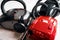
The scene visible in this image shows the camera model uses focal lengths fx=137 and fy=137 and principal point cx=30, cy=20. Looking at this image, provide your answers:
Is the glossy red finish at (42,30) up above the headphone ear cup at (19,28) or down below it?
above

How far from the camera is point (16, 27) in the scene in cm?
87

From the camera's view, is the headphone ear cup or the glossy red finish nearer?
the glossy red finish

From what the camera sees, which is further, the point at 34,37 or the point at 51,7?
the point at 51,7

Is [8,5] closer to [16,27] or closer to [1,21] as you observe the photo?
[1,21]

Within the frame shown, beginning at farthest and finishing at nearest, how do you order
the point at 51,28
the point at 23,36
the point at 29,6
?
the point at 29,6 → the point at 23,36 → the point at 51,28

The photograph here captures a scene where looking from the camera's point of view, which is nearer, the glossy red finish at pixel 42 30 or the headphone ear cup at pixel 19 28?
the glossy red finish at pixel 42 30

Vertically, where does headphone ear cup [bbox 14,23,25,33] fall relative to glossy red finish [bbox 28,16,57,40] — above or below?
below

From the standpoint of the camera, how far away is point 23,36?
0.86 meters

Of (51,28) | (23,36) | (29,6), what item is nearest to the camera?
(51,28)

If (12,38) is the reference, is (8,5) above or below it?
above

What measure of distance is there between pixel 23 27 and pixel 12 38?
97mm

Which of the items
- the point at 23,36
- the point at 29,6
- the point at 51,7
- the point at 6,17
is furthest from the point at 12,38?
the point at 29,6

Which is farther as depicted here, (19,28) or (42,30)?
(19,28)

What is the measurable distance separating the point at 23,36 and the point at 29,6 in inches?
17.4
